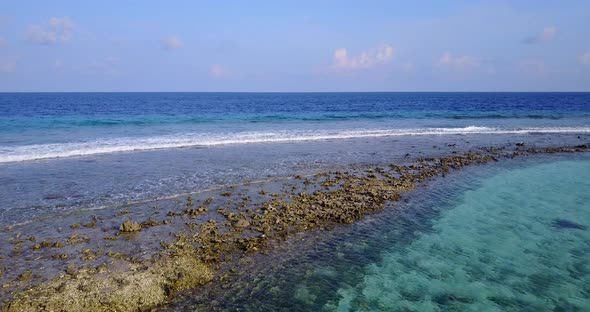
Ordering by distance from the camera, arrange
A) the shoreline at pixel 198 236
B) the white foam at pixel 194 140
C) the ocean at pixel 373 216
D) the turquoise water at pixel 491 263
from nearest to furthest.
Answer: the shoreline at pixel 198 236 → the turquoise water at pixel 491 263 → the ocean at pixel 373 216 → the white foam at pixel 194 140

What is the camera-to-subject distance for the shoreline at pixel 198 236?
24.9 ft

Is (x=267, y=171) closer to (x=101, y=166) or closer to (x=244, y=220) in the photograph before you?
(x=244, y=220)

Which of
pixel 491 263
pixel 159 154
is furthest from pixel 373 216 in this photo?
pixel 159 154

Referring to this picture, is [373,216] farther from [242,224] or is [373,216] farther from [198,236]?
[198,236]

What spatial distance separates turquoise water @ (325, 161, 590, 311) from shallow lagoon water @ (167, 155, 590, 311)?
2cm

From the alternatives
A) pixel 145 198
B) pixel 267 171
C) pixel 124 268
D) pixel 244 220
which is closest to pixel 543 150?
pixel 267 171

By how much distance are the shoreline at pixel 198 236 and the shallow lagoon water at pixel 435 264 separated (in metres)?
0.73

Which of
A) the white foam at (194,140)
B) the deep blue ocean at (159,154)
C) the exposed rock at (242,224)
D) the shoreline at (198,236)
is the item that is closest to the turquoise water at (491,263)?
the shoreline at (198,236)

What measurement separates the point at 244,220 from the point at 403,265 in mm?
5085

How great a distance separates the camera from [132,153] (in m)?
24.5

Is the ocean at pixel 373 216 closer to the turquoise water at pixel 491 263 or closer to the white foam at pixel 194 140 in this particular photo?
the turquoise water at pixel 491 263

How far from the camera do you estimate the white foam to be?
23.7m

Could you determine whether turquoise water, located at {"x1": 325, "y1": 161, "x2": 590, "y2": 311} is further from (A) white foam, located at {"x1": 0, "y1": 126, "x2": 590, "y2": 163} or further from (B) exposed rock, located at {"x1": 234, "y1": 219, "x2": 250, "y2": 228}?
(A) white foam, located at {"x1": 0, "y1": 126, "x2": 590, "y2": 163}

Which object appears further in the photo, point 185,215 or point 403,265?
point 185,215
